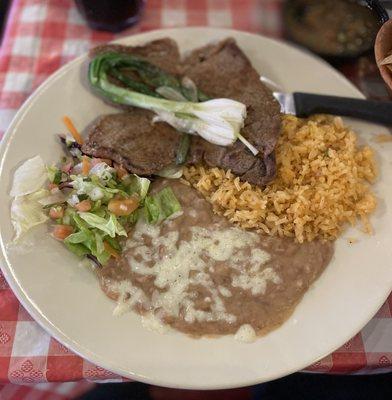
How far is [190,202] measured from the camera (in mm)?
1899

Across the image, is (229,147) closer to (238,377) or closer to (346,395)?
(238,377)

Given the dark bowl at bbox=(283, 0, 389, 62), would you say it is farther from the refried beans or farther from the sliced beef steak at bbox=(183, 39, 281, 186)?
the refried beans

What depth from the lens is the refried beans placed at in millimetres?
1659

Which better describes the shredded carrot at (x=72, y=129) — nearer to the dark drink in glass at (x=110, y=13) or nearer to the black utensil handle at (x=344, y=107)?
the dark drink in glass at (x=110, y=13)

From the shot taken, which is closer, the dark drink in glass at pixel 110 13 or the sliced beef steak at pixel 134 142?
the sliced beef steak at pixel 134 142

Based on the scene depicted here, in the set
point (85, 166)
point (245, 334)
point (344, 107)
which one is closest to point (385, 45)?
point (344, 107)

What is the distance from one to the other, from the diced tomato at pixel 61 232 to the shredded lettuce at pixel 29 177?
0.19m

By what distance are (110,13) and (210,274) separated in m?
1.50

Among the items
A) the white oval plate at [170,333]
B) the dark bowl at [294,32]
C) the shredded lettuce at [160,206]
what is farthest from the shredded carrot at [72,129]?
the dark bowl at [294,32]

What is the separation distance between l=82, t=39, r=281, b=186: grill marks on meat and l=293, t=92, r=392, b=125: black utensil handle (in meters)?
0.13

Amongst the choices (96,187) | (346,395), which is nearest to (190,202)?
(96,187)

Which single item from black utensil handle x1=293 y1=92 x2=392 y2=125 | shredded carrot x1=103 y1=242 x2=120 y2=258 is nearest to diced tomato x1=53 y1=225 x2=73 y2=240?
shredded carrot x1=103 y1=242 x2=120 y2=258

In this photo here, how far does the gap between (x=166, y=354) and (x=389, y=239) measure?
0.96 meters

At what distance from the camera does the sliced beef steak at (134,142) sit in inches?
76.2
